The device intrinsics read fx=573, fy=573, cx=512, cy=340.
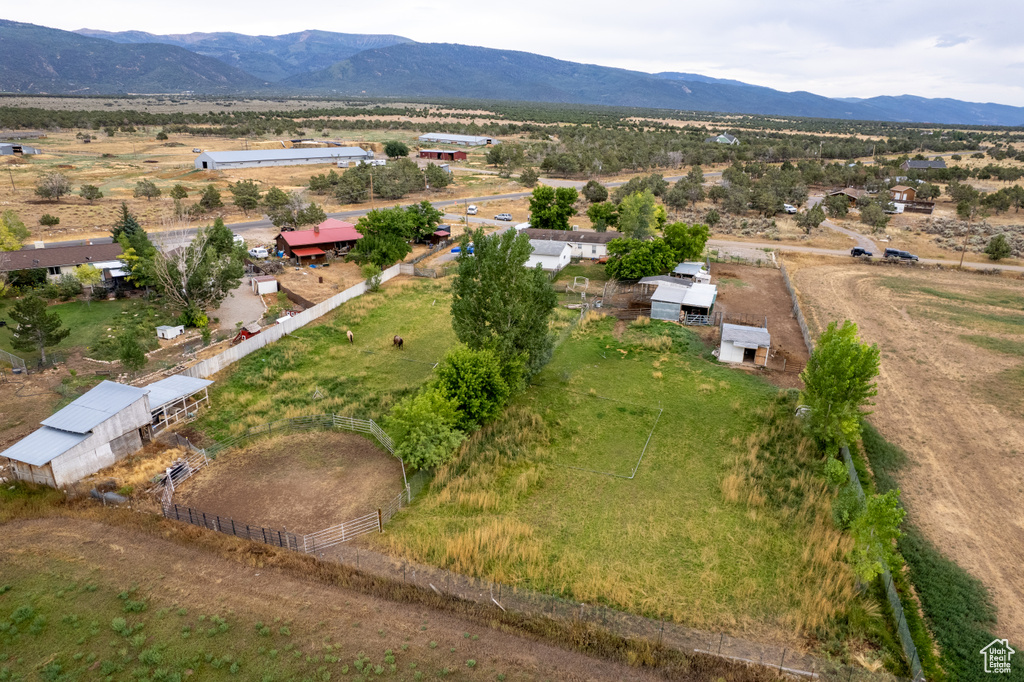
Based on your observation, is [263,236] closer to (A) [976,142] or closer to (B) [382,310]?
(B) [382,310]

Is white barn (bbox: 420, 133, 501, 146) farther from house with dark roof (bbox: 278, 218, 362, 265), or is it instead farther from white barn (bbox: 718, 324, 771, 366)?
white barn (bbox: 718, 324, 771, 366)

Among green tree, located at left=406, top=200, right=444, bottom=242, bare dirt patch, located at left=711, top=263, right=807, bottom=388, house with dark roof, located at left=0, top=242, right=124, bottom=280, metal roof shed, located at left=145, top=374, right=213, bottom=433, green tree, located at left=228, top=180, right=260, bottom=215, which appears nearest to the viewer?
metal roof shed, located at left=145, top=374, right=213, bottom=433

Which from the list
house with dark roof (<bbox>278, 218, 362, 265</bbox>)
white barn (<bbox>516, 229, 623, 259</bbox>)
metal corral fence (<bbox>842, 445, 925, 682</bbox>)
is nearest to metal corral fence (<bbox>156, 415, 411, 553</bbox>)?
metal corral fence (<bbox>842, 445, 925, 682</bbox>)

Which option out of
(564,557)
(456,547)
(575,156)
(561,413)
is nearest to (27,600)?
(456,547)

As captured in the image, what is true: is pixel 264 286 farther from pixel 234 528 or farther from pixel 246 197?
pixel 246 197

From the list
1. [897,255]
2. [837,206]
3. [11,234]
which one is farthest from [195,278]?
[837,206]

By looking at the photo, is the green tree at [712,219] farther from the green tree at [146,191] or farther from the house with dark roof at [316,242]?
the green tree at [146,191]

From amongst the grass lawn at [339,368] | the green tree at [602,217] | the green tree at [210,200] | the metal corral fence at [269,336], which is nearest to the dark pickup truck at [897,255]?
the green tree at [602,217]
